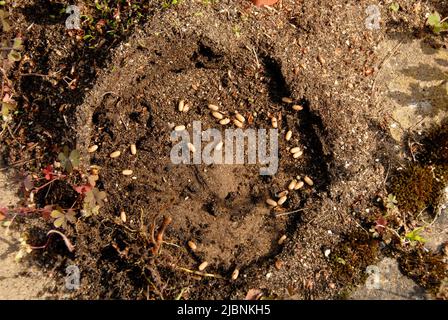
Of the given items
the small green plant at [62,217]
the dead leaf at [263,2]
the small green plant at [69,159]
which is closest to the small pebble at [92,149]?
the small green plant at [69,159]

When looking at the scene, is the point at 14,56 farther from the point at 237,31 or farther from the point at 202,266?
the point at 202,266

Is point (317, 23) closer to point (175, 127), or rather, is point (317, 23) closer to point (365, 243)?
point (175, 127)

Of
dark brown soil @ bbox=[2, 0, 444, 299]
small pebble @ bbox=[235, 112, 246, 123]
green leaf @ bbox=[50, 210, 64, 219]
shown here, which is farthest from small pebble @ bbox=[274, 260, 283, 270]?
green leaf @ bbox=[50, 210, 64, 219]

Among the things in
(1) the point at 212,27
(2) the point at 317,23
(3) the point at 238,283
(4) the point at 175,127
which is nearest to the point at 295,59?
(2) the point at 317,23

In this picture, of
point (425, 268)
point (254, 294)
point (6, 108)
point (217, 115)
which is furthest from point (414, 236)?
point (6, 108)

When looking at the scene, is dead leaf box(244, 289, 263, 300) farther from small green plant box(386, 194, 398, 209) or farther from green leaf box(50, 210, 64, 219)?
green leaf box(50, 210, 64, 219)

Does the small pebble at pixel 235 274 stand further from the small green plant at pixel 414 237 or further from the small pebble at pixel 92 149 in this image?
the small pebble at pixel 92 149
